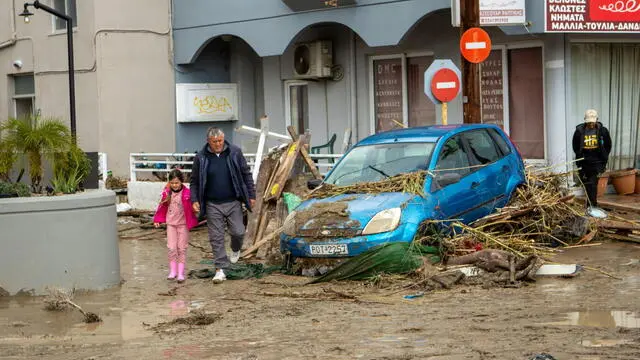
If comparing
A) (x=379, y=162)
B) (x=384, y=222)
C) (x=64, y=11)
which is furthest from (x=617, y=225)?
(x=64, y=11)

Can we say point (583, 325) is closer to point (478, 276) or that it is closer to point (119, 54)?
point (478, 276)

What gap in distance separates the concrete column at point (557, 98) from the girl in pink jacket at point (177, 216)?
8.02m

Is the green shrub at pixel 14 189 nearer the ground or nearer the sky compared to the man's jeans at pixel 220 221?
nearer the sky

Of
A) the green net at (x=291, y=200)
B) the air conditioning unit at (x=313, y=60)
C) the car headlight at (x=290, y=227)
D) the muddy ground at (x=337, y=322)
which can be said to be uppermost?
the air conditioning unit at (x=313, y=60)

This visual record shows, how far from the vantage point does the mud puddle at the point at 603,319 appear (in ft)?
29.9

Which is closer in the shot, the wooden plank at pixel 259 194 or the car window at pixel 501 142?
the car window at pixel 501 142

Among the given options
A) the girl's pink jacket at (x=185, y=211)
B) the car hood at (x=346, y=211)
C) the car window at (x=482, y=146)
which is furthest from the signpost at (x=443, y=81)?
the girl's pink jacket at (x=185, y=211)

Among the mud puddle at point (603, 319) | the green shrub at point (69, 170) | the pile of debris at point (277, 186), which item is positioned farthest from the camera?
the pile of debris at point (277, 186)

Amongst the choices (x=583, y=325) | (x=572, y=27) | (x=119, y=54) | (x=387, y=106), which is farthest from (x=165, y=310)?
(x=119, y=54)

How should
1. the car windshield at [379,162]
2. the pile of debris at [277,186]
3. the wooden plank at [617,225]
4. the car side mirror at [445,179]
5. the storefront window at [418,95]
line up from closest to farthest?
the car side mirror at [445,179] → the car windshield at [379,162] → the wooden plank at [617,225] → the pile of debris at [277,186] → the storefront window at [418,95]

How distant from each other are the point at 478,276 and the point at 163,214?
3948 millimetres

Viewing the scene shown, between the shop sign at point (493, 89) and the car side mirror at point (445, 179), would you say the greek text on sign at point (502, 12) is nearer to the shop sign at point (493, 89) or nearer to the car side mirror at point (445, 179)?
the shop sign at point (493, 89)

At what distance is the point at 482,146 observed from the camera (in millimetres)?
14164

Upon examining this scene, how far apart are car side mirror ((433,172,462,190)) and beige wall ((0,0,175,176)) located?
1194cm
